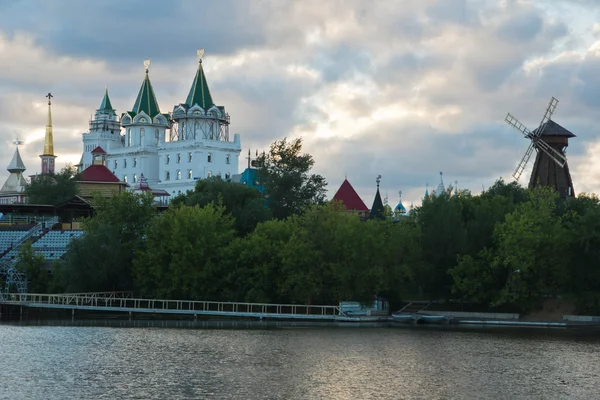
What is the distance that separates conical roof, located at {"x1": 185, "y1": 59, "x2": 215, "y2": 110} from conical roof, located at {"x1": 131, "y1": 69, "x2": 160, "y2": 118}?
44.8ft

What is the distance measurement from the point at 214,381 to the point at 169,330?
21.7 meters

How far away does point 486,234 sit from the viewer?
2911 inches

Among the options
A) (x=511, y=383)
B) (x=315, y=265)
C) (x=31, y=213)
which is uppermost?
(x=31, y=213)

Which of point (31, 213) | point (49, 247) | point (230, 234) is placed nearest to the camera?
point (230, 234)

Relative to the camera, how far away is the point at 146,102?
6973 inches

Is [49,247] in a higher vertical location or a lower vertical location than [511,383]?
higher

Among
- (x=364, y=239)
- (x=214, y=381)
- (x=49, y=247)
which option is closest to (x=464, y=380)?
(x=214, y=381)

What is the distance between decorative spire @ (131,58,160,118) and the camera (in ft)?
579

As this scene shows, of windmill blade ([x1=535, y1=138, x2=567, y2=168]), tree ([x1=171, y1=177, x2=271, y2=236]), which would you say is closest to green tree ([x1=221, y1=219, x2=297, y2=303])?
tree ([x1=171, y1=177, x2=271, y2=236])

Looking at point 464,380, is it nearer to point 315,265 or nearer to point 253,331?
point 253,331

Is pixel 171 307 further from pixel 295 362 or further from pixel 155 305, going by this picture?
pixel 295 362

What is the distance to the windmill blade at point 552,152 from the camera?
101562mm

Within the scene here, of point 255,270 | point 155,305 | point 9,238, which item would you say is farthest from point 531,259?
point 9,238

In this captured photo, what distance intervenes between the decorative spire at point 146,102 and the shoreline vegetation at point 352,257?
96.6 metres
